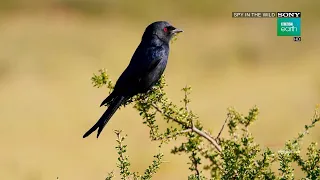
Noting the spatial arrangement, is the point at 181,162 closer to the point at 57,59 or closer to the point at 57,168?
the point at 57,168

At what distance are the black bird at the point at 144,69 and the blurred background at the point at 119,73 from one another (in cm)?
452

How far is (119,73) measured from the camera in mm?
13227

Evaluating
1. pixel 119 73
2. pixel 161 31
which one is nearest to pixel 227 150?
pixel 161 31

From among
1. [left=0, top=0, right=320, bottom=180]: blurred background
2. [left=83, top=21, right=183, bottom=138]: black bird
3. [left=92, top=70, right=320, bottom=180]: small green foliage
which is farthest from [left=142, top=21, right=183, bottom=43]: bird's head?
[left=0, top=0, right=320, bottom=180]: blurred background

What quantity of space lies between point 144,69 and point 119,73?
838cm

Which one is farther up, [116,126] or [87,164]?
[116,126]

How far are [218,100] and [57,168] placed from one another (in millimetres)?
4108

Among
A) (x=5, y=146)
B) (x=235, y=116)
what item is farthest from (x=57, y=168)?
(x=235, y=116)

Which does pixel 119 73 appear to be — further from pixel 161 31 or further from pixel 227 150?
pixel 227 150

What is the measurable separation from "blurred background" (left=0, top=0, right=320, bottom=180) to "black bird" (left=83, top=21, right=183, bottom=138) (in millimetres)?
4521

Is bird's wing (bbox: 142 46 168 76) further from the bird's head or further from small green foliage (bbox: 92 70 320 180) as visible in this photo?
small green foliage (bbox: 92 70 320 180)

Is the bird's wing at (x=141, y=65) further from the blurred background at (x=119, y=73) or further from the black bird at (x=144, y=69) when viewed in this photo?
the blurred background at (x=119, y=73)

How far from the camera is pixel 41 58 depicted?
14.2 meters

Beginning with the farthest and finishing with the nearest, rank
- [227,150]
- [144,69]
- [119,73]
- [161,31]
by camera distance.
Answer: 1. [119,73]
2. [161,31]
3. [144,69]
4. [227,150]
